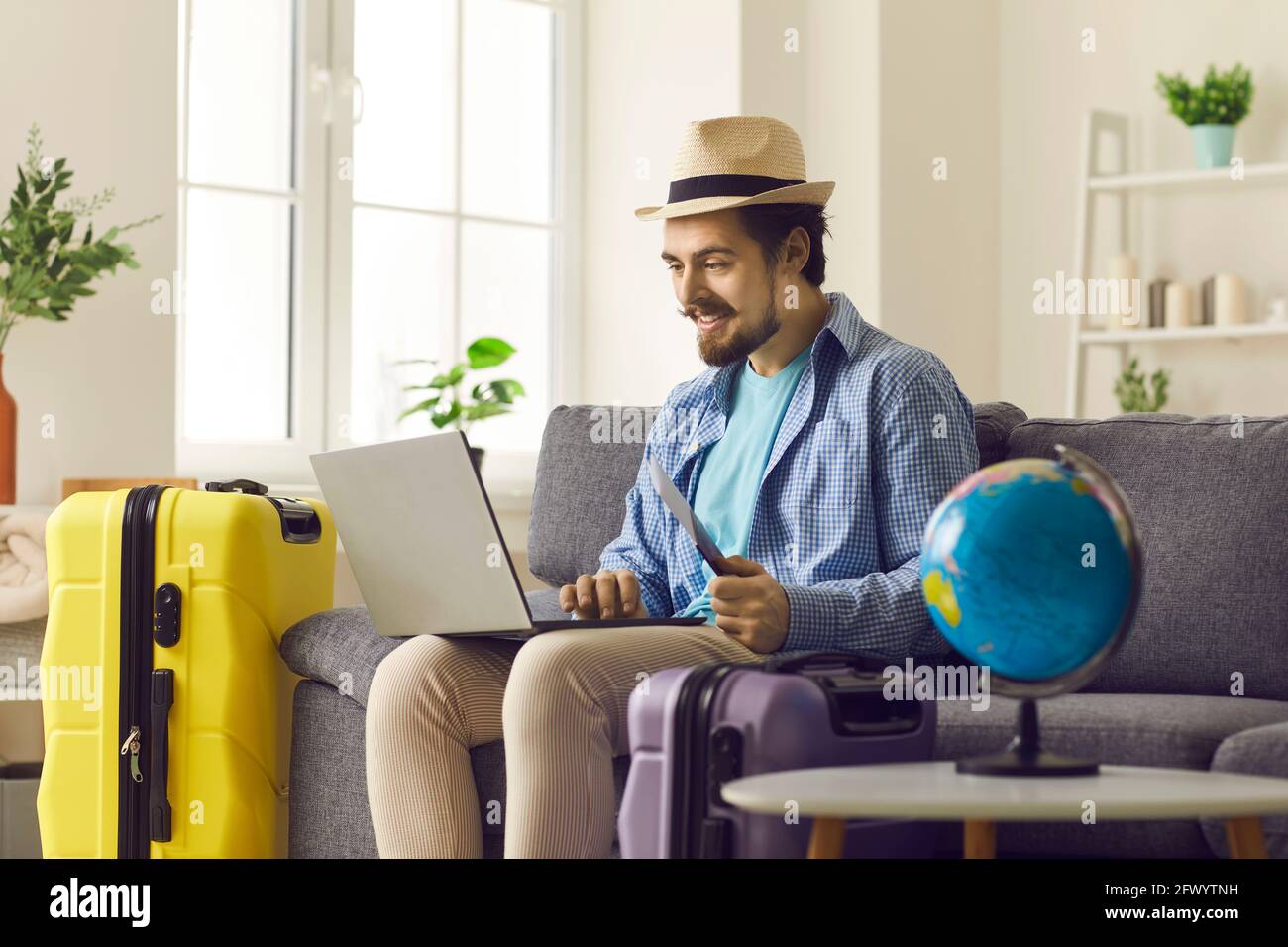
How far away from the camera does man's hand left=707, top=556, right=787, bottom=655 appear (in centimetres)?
169

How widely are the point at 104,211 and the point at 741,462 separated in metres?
1.68

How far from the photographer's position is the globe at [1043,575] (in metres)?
1.23

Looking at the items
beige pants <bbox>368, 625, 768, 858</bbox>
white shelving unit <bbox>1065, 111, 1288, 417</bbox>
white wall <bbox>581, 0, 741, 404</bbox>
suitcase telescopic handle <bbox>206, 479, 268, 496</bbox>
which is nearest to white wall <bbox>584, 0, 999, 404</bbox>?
white wall <bbox>581, 0, 741, 404</bbox>

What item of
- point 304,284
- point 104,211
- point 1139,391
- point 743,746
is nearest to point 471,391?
point 304,284

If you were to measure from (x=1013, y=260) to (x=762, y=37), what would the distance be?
3.33ft

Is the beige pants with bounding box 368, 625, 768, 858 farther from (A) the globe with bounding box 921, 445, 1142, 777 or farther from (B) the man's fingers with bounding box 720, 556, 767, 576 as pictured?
(A) the globe with bounding box 921, 445, 1142, 777

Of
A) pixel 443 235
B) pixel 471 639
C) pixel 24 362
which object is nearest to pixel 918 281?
pixel 443 235

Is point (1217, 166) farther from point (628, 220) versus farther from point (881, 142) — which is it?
point (628, 220)

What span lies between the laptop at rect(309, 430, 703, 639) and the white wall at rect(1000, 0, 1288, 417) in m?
2.70

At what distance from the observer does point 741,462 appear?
2094mm

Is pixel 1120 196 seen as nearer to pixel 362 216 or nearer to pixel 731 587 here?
pixel 362 216

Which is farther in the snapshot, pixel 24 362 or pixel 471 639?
pixel 24 362
